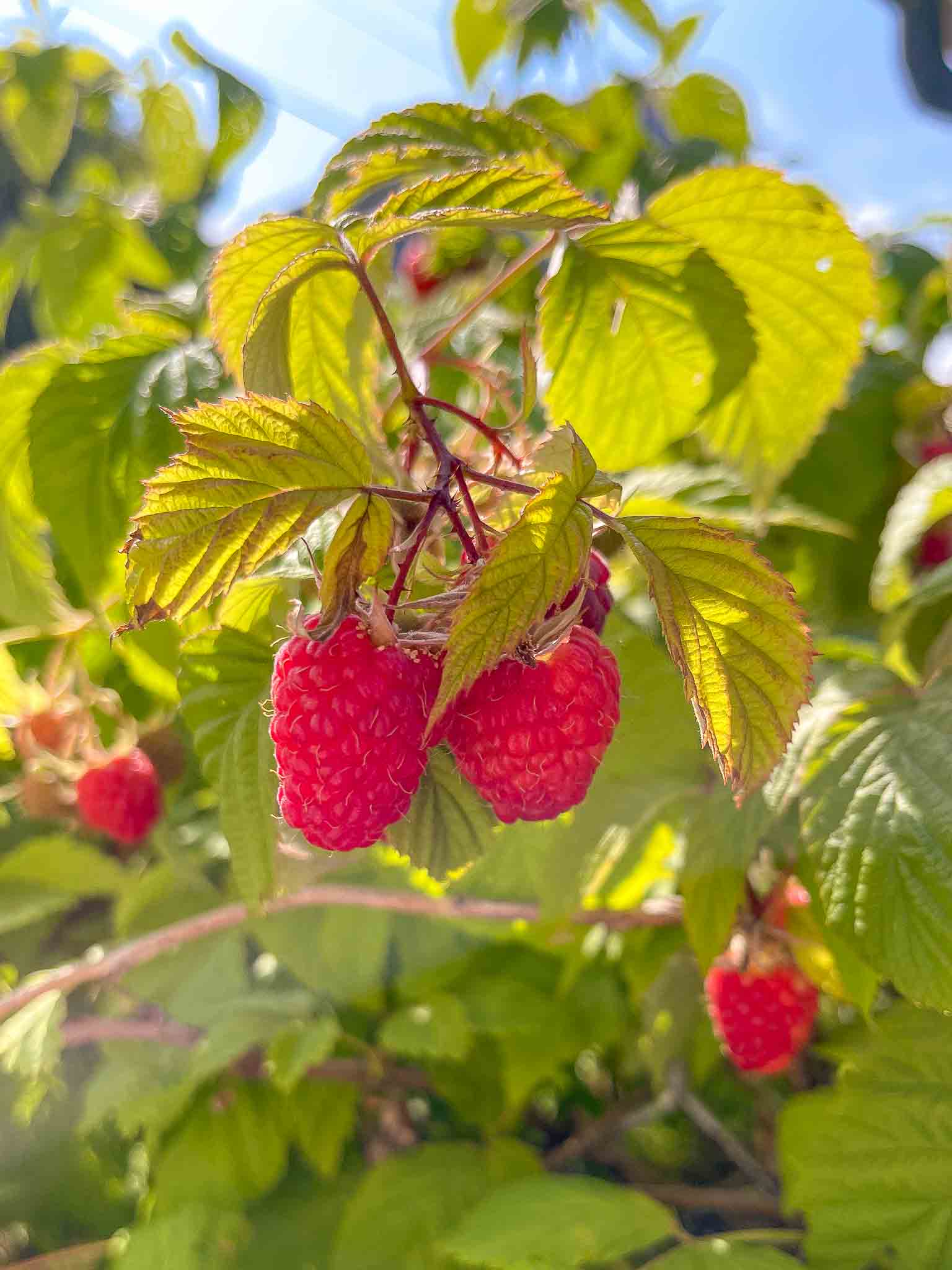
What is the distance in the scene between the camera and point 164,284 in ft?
4.76

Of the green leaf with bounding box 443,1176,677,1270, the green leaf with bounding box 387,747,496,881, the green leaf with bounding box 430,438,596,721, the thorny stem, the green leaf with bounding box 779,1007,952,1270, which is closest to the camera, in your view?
the green leaf with bounding box 430,438,596,721

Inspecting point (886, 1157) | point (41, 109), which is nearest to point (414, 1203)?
point (886, 1157)

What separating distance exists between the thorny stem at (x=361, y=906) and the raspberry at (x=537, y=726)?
556 mm

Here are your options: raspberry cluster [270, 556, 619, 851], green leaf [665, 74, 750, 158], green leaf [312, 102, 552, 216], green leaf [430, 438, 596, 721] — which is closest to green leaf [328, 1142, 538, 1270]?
raspberry cluster [270, 556, 619, 851]

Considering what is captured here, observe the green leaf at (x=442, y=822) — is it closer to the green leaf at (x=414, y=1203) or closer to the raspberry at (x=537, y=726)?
the raspberry at (x=537, y=726)

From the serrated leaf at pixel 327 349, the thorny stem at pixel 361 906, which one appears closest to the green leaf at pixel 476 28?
the serrated leaf at pixel 327 349

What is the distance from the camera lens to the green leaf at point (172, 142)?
150 centimetres

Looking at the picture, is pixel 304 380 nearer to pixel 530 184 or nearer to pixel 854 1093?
pixel 530 184

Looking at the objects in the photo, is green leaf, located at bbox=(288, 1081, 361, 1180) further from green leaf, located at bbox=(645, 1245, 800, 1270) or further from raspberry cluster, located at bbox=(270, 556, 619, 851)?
raspberry cluster, located at bbox=(270, 556, 619, 851)

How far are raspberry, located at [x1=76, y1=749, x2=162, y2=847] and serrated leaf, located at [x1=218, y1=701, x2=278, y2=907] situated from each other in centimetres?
79

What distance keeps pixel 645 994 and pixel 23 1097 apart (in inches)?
30.8

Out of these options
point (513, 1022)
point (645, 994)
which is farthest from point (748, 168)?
point (513, 1022)

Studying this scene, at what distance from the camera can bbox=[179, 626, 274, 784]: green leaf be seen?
0.54 metres

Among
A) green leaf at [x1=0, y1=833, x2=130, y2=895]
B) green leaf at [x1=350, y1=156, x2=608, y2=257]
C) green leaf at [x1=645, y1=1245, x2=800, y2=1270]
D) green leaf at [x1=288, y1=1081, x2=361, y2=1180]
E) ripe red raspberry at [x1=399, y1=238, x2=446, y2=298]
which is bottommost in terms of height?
green leaf at [x1=288, y1=1081, x2=361, y2=1180]
